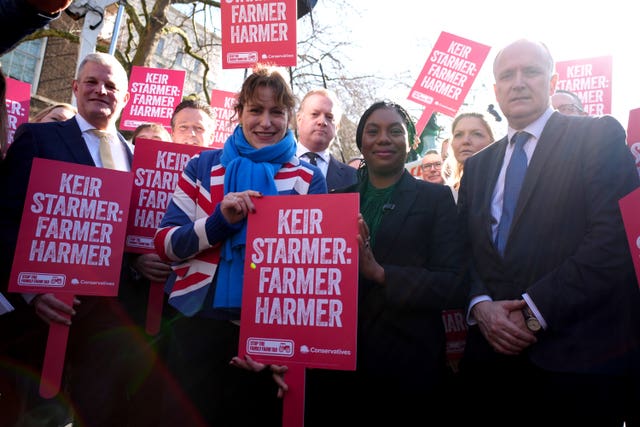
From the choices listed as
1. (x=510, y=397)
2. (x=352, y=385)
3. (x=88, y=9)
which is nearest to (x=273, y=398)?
(x=352, y=385)

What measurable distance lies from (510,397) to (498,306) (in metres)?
0.40

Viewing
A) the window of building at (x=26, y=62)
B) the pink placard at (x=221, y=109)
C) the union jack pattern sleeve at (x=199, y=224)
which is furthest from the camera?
the window of building at (x=26, y=62)

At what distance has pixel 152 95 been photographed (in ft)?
21.3

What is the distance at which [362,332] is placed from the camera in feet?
7.30

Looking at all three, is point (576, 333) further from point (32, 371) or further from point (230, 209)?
point (32, 371)

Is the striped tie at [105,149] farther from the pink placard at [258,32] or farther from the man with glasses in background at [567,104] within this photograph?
the man with glasses in background at [567,104]

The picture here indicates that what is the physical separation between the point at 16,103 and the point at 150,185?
3080mm

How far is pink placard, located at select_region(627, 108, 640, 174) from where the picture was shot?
106 inches

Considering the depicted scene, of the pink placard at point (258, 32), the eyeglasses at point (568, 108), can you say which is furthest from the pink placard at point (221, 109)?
the eyeglasses at point (568, 108)

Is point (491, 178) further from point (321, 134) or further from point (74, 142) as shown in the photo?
point (74, 142)

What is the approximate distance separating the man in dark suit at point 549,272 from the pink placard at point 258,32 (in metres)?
2.79

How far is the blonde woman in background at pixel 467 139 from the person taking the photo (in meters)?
3.85

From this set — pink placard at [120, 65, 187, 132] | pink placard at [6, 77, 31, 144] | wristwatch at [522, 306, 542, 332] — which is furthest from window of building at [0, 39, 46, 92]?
wristwatch at [522, 306, 542, 332]

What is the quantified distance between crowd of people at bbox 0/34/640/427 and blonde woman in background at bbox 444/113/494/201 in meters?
1.28
